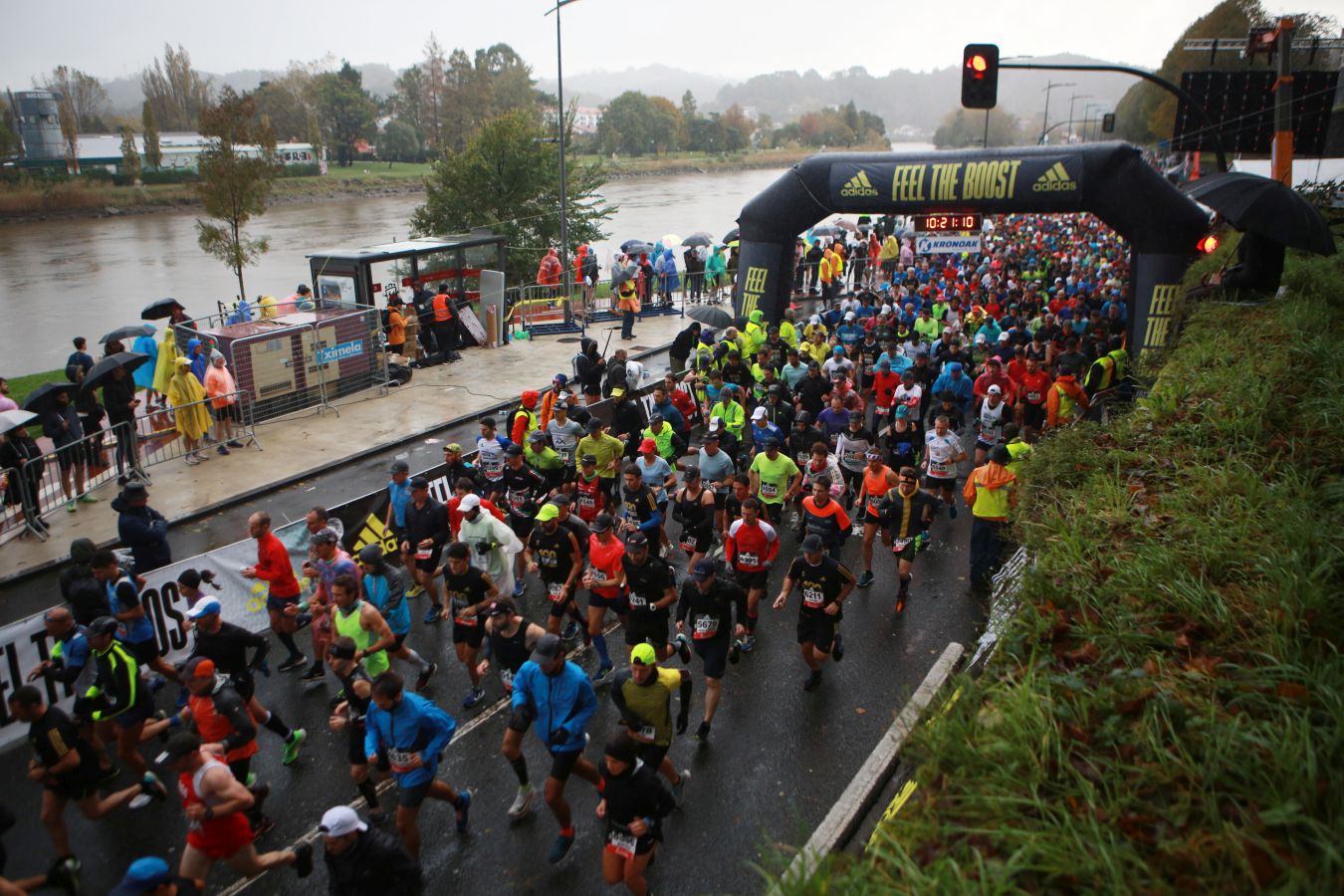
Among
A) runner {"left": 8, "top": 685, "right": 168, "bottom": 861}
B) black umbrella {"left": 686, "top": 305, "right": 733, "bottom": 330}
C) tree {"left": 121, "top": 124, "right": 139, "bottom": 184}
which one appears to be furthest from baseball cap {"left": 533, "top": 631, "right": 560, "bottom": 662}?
tree {"left": 121, "top": 124, "right": 139, "bottom": 184}

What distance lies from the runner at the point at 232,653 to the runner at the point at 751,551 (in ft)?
12.7

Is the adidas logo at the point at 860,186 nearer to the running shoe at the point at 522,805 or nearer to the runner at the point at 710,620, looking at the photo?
the runner at the point at 710,620

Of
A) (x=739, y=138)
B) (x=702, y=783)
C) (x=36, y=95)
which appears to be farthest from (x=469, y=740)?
(x=739, y=138)

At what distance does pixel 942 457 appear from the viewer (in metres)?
10.4

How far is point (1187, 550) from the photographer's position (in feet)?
15.6

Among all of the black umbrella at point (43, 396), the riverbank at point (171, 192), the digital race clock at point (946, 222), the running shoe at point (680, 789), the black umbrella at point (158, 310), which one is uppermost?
the riverbank at point (171, 192)

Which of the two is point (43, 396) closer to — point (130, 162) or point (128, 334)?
point (128, 334)

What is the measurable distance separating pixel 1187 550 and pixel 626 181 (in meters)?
108

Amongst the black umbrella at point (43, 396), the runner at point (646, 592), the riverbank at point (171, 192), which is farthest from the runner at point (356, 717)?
the riverbank at point (171, 192)

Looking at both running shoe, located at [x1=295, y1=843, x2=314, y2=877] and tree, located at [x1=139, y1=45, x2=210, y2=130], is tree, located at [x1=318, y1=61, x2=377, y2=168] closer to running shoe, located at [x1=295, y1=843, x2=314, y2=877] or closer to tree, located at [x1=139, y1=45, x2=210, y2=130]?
tree, located at [x1=139, y1=45, x2=210, y2=130]

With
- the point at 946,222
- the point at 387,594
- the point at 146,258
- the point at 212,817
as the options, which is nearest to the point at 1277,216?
the point at 946,222

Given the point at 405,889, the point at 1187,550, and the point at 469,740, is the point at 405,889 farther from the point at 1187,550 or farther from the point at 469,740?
the point at 1187,550

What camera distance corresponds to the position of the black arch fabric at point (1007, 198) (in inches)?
551

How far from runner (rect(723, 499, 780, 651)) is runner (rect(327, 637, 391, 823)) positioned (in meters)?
3.26
